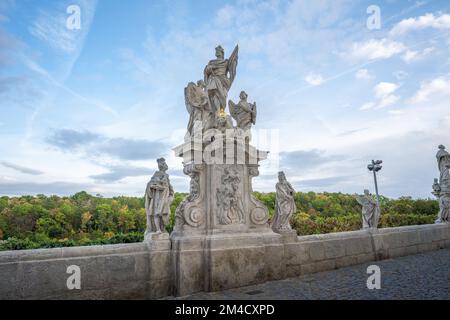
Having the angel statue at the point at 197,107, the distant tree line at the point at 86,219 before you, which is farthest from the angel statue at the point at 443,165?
the angel statue at the point at 197,107

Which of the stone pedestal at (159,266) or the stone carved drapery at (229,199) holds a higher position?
the stone carved drapery at (229,199)

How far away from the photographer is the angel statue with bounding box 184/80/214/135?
275 inches

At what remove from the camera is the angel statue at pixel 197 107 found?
6.98 m

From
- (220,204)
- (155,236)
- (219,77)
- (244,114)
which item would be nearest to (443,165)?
(244,114)

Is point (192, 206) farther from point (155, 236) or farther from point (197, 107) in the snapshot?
point (197, 107)

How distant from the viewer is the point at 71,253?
4949 mm

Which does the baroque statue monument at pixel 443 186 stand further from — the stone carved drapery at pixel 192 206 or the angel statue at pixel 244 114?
the stone carved drapery at pixel 192 206

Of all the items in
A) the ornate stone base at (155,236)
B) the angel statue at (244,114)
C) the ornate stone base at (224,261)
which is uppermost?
the angel statue at (244,114)

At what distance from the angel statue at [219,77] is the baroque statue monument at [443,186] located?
10.1 metres

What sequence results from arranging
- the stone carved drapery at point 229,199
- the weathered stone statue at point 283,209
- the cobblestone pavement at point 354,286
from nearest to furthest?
the cobblestone pavement at point 354,286 < the stone carved drapery at point 229,199 < the weathered stone statue at point 283,209

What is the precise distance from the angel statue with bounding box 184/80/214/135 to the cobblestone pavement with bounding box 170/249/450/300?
3.36 m
